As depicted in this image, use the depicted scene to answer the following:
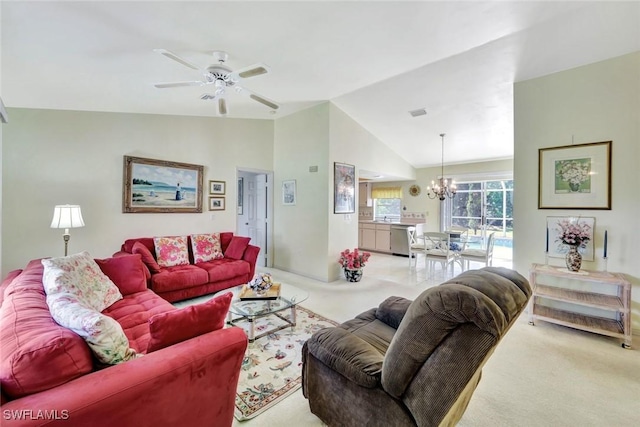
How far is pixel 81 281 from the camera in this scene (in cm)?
206

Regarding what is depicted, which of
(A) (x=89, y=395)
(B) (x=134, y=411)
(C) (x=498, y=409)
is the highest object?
(A) (x=89, y=395)

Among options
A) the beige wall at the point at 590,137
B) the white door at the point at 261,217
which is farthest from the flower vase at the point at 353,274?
the beige wall at the point at 590,137

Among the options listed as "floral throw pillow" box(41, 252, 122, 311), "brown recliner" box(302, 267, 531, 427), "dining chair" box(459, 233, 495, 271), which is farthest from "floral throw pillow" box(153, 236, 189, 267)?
"dining chair" box(459, 233, 495, 271)

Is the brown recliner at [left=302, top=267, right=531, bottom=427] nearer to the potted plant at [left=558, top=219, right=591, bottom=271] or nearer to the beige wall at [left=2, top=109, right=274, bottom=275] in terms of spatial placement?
the potted plant at [left=558, top=219, right=591, bottom=271]

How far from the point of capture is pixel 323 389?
1509mm

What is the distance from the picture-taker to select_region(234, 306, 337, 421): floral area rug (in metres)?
1.74

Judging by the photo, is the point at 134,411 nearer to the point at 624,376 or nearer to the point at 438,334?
the point at 438,334

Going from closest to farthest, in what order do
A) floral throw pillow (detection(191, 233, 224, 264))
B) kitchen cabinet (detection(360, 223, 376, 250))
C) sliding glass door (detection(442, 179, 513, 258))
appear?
floral throw pillow (detection(191, 233, 224, 264)), sliding glass door (detection(442, 179, 513, 258)), kitchen cabinet (detection(360, 223, 376, 250))

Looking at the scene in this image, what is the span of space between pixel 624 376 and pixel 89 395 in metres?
3.42

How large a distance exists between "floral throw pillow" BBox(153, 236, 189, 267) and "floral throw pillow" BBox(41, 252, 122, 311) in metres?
1.21

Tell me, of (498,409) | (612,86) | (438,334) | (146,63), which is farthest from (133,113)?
(612,86)

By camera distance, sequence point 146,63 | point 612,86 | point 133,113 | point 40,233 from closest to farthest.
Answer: point 146,63
point 612,86
point 40,233
point 133,113

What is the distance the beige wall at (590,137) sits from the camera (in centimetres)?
263

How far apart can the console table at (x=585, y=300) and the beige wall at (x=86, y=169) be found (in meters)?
4.81
